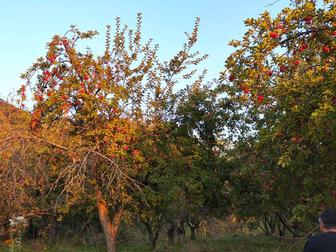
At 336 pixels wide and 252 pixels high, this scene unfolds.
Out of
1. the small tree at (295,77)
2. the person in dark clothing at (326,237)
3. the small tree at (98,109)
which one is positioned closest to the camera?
Result: the person in dark clothing at (326,237)

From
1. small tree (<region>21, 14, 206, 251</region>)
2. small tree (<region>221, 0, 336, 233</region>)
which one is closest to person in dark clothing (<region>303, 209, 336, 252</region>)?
small tree (<region>221, 0, 336, 233</region>)

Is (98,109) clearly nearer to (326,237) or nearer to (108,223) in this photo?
(108,223)

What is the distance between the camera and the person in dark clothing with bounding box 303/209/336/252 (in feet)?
13.9

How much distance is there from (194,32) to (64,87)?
521 centimetres

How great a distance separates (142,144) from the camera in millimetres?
15648

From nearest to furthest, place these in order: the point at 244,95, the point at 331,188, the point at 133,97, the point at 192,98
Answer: the point at 244,95, the point at 331,188, the point at 133,97, the point at 192,98

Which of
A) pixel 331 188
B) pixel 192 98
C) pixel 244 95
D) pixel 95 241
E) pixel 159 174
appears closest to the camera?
pixel 244 95

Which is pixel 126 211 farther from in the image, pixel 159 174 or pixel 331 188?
pixel 331 188

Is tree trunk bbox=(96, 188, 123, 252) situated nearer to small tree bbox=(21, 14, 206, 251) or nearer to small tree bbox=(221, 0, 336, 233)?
small tree bbox=(21, 14, 206, 251)

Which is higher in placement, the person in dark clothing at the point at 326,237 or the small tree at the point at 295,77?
the small tree at the point at 295,77

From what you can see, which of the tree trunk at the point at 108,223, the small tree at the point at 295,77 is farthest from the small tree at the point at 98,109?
the small tree at the point at 295,77

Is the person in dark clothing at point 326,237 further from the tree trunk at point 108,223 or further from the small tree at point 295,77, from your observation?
the tree trunk at point 108,223

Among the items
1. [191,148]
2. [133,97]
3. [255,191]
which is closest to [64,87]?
[133,97]

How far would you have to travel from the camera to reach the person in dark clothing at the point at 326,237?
4246mm
